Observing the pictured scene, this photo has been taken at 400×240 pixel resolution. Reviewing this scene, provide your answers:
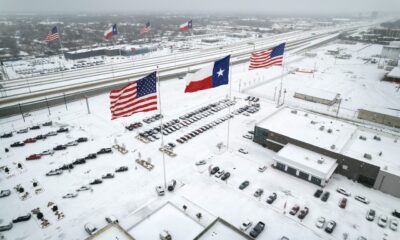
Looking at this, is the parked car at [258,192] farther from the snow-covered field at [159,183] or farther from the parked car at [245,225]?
the parked car at [245,225]

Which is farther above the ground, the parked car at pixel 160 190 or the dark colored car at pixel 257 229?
the parked car at pixel 160 190

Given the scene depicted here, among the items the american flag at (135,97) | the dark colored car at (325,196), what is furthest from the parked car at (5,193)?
the dark colored car at (325,196)

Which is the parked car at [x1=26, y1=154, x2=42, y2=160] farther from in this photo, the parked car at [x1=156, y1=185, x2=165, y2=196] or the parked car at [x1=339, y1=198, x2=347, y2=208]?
the parked car at [x1=339, y1=198, x2=347, y2=208]

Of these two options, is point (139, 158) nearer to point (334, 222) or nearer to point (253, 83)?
point (334, 222)

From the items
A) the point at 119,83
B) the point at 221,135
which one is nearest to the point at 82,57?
the point at 119,83

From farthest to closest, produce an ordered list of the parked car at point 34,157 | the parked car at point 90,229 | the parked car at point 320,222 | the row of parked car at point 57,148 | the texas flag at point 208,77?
the row of parked car at point 57,148, the parked car at point 34,157, the texas flag at point 208,77, the parked car at point 320,222, the parked car at point 90,229

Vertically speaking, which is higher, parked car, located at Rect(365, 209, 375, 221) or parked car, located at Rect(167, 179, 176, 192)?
parked car, located at Rect(167, 179, 176, 192)

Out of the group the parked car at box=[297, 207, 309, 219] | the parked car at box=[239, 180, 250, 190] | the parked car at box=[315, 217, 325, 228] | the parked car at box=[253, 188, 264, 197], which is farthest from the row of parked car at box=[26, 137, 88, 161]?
the parked car at box=[315, 217, 325, 228]
